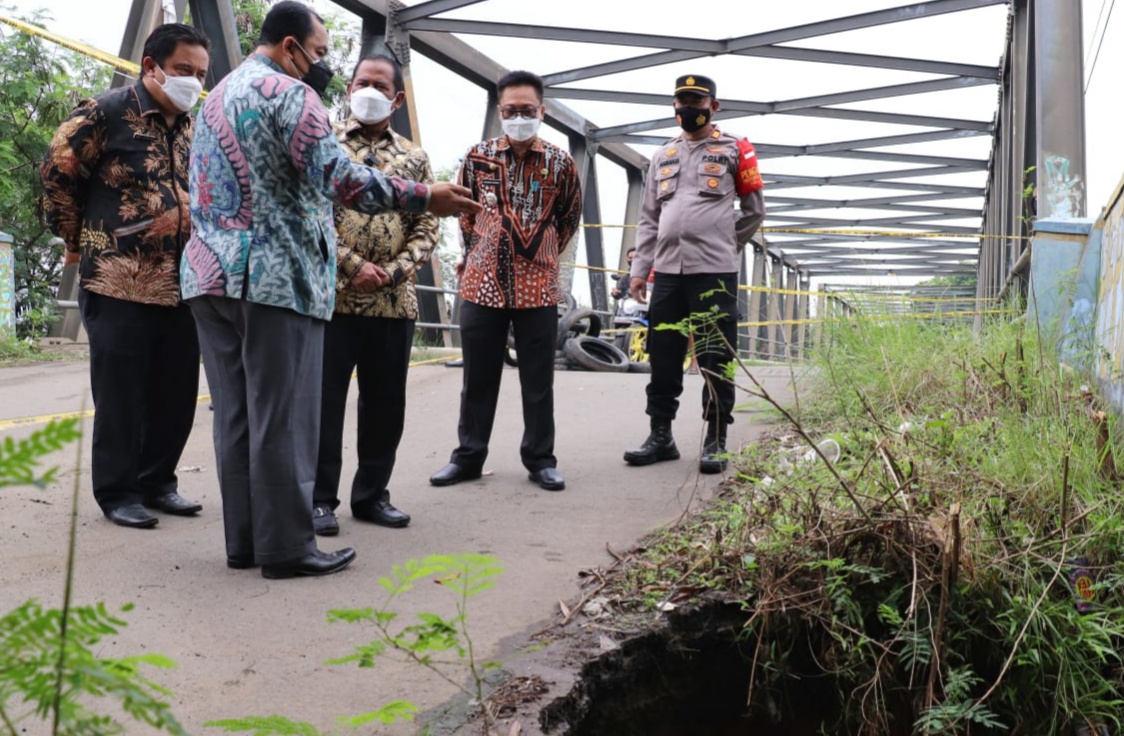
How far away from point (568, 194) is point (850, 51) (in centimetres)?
826

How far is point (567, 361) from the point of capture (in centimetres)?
1096

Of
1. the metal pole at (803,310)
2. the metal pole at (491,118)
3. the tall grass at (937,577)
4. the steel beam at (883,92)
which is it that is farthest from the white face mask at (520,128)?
the metal pole at (491,118)

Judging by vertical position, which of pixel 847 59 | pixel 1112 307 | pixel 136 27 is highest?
pixel 847 59

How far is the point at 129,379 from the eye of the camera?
13.1 feet

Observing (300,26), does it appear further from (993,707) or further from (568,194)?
(993,707)

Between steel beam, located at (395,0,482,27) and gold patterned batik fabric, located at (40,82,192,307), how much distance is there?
7766 millimetres

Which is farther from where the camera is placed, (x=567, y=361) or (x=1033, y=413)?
(x=567, y=361)

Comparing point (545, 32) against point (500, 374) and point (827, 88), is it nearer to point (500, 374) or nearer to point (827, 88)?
point (827, 88)

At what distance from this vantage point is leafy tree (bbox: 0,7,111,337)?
429 inches

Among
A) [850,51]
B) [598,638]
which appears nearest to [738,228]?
[598,638]

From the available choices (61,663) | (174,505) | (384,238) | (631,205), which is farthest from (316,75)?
(631,205)

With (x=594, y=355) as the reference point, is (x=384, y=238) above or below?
above

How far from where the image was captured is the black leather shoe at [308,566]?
3.36 metres

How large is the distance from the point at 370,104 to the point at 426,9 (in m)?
8.09
